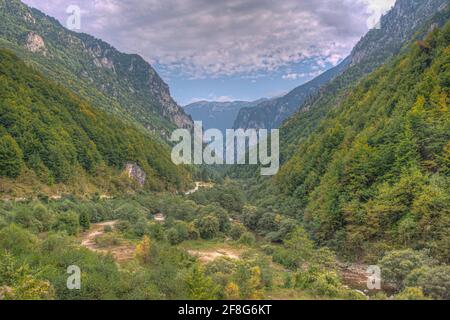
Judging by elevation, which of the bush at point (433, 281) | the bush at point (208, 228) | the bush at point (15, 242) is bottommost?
the bush at point (208, 228)

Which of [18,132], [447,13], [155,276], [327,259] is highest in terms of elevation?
[447,13]

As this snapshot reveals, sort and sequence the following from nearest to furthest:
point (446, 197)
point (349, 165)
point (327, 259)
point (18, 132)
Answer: point (446, 197), point (327, 259), point (349, 165), point (18, 132)

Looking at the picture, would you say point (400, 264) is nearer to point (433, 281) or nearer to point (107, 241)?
point (433, 281)

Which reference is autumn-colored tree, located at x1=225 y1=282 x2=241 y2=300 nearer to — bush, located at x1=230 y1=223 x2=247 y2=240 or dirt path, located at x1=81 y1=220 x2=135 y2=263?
dirt path, located at x1=81 y1=220 x2=135 y2=263

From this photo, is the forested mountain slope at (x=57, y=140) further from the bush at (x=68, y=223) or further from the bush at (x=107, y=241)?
the bush at (x=107, y=241)

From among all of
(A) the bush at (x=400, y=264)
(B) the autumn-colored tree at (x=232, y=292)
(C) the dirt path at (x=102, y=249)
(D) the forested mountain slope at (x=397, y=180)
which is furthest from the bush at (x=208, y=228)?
(B) the autumn-colored tree at (x=232, y=292)
